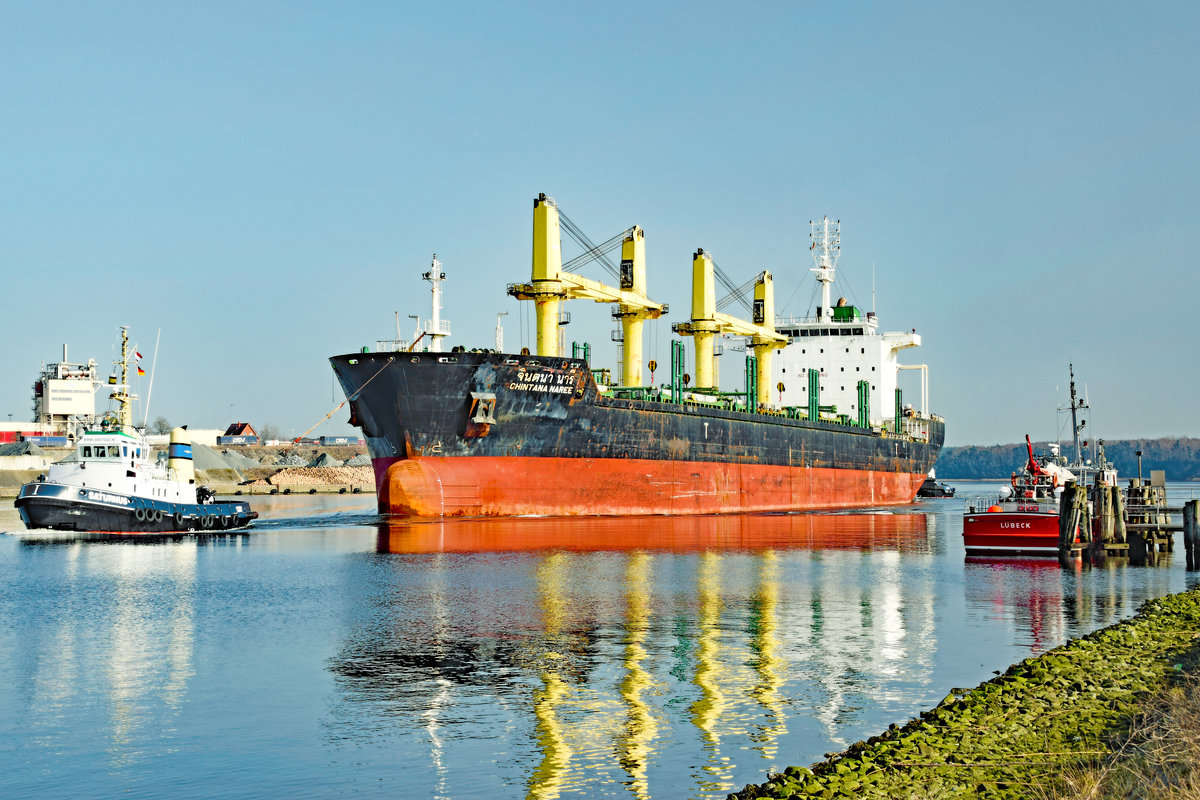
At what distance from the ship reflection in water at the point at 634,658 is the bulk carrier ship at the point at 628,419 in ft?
25.0

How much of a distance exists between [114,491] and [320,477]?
6584 cm

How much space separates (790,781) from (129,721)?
6589 millimetres


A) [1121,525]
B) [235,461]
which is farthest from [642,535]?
[235,461]

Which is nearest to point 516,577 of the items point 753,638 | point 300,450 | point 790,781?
point 753,638

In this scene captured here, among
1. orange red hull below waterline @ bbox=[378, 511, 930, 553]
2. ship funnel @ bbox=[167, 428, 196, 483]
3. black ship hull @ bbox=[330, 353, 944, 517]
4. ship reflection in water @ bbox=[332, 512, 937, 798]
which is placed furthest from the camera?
ship funnel @ bbox=[167, 428, 196, 483]

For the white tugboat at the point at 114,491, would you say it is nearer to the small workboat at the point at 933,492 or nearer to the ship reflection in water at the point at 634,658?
the ship reflection in water at the point at 634,658

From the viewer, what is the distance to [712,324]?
4909 centimetres

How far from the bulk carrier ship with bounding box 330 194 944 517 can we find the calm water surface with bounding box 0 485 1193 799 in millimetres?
7440

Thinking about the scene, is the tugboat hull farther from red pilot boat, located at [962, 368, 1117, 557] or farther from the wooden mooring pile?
the wooden mooring pile

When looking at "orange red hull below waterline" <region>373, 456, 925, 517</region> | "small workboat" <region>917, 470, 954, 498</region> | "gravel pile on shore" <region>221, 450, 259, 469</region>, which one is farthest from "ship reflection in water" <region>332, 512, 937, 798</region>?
"gravel pile on shore" <region>221, 450, 259, 469</region>

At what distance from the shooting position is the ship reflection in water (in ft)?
30.0

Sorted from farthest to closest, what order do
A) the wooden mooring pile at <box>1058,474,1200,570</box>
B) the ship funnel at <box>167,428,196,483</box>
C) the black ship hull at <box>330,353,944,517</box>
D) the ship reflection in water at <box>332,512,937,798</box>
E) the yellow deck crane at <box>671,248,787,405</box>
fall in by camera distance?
the yellow deck crane at <box>671,248,787,405</box> < the ship funnel at <box>167,428,196,483</box> < the black ship hull at <box>330,353,944,517</box> < the wooden mooring pile at <box>1058,474,1200,570</box> < the ship reflection in water at <box>332,512,937,798</box>

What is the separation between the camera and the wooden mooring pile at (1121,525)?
83.2 feet

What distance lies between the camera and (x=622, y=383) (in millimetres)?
45906
